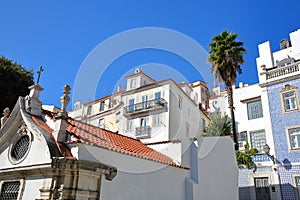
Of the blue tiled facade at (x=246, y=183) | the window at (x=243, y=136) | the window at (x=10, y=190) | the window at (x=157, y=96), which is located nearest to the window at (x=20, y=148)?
the window at (x=10, y=190)

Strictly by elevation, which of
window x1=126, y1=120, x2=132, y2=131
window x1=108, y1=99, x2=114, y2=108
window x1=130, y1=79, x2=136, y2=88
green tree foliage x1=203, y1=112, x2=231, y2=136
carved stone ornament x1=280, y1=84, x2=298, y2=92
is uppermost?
window x1=130, y1=79, x2=136, y2=88

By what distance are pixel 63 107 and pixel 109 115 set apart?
24.6 metres

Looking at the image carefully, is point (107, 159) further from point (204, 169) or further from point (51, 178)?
point (204, 169)

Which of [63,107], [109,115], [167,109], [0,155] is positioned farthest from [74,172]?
[109,115]

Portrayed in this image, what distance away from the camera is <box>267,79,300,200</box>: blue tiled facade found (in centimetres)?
1675

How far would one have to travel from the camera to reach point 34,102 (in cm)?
1120

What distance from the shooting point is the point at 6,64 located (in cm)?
2127

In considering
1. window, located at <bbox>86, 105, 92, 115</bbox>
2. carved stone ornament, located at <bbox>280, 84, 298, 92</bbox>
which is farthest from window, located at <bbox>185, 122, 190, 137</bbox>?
window, located at <bbox>86, 105, 92, 115</bbox>

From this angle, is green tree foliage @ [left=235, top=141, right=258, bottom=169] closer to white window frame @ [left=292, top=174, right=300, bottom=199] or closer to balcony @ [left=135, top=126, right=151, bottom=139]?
white window frame @ [left=292, top=174, right=300, bottom=199]

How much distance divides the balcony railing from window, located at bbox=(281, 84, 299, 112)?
109cm

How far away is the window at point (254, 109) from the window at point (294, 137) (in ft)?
15.2

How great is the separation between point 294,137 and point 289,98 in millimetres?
2815

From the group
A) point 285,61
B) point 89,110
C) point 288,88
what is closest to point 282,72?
point 288,88

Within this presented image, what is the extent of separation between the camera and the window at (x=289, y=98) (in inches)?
715
